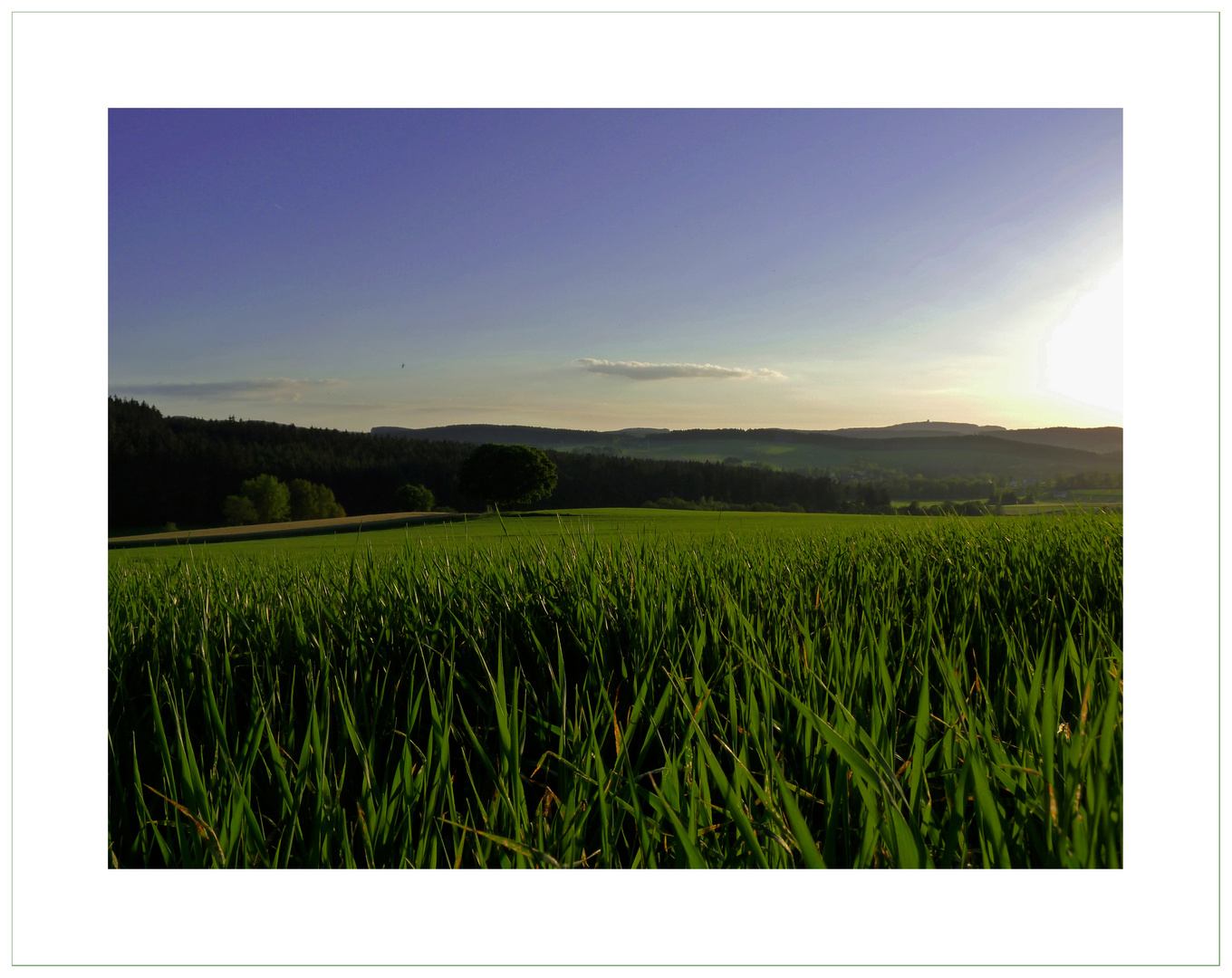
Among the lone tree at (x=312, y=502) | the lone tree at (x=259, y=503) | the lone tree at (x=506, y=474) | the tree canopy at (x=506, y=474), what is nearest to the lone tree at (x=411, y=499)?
the lone tree at (x=312, y=502)

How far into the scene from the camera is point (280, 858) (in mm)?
1127

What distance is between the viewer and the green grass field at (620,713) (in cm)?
104

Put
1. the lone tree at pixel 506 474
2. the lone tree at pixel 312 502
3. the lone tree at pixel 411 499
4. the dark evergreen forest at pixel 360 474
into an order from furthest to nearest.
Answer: the lone tree at pixel 506 474 → the lone tree at pixel 411 499 → the lone tree at pixel 312 502 → the dark evergreen forest at pixel 360 474

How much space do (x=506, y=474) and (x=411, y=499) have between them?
546 inches

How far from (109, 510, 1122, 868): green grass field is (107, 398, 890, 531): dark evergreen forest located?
68.6 ft

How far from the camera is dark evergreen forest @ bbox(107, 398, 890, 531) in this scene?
2439cm

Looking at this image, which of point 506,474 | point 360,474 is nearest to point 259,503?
point 360,474

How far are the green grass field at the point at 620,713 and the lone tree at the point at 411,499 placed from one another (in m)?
37.5

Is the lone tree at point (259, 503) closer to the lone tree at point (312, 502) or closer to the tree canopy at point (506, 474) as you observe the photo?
the lone tree at point (312, 502)

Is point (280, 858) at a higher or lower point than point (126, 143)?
lower

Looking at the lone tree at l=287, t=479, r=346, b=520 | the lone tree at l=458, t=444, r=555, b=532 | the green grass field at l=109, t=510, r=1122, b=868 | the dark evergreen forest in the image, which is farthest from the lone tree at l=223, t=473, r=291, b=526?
the green grass field at l=109, t=510, r=1122, b=868
